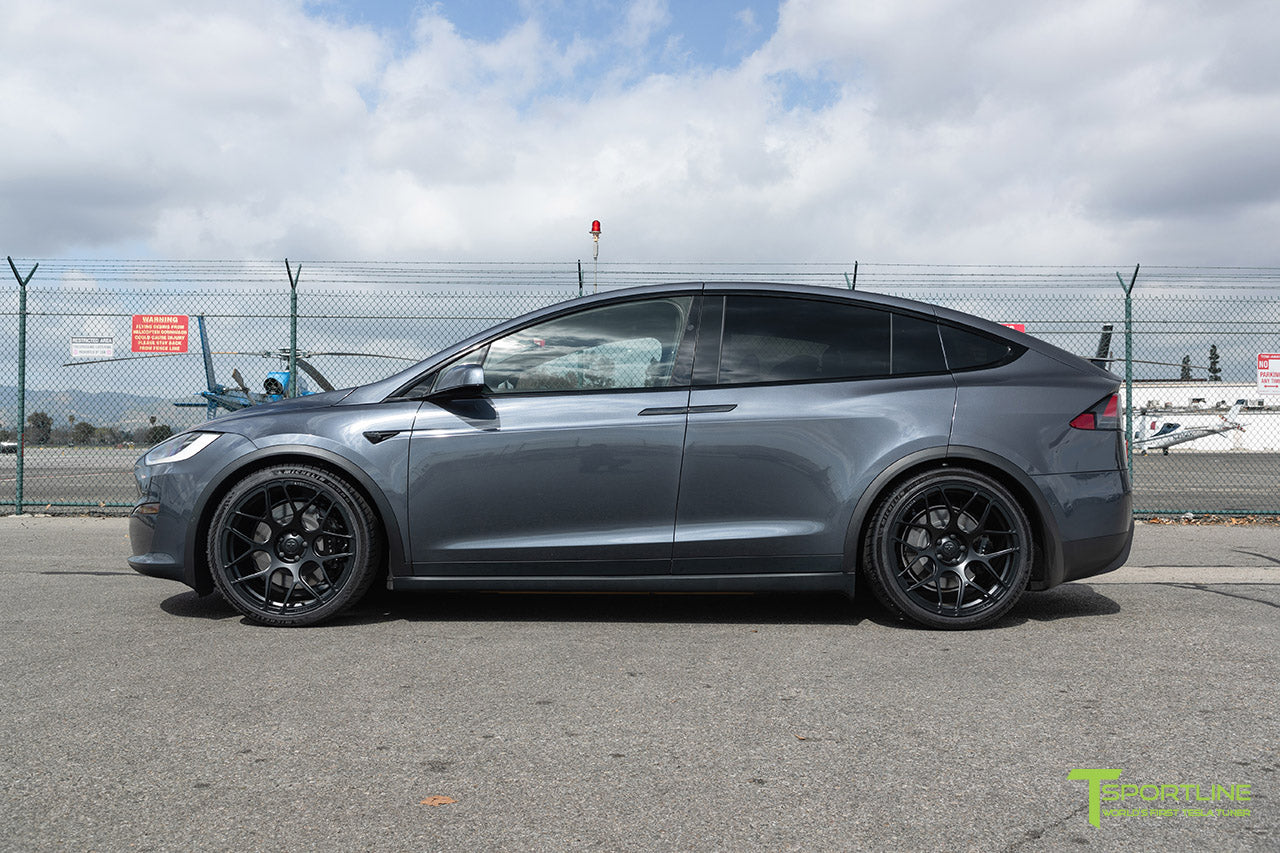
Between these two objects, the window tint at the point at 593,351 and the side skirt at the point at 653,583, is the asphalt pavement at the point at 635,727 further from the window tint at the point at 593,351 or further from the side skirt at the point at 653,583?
the window tint at the point at 593,351

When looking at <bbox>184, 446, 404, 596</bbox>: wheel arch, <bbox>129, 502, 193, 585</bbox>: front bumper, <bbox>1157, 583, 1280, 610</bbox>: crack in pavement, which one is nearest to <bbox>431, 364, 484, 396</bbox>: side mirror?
<bbox>184, 446, 404, 596</bbox>: wheel arch

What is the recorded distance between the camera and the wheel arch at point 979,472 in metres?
4.34

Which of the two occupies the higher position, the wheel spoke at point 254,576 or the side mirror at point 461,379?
the side mirror at point 461,379

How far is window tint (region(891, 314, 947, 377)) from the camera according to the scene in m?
4.53

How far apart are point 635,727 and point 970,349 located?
2.58 m

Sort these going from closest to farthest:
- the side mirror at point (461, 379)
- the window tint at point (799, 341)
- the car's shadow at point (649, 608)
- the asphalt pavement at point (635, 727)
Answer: the asphalt pavement at point (635, 727) → the side mirror at point (461, 379) → the window tint at point (799, 341) → the car's shadow at point (649, 608)

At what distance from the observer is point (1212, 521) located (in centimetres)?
958

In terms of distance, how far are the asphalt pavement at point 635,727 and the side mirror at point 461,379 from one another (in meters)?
1.10

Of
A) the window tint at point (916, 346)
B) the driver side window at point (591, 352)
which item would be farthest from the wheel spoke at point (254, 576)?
the window tint at point (916, 346)

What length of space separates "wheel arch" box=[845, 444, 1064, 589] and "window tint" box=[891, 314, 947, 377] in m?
0.42

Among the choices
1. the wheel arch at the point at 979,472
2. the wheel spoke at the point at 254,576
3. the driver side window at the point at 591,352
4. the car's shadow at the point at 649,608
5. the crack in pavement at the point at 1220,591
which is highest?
the driver side window at the point at 591,352

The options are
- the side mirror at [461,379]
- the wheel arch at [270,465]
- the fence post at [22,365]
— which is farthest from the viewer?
the fence post at [22,365]

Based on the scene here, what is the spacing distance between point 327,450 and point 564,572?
3.99 ft

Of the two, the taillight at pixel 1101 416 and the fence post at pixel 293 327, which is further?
the fence post at pixel 293 327
